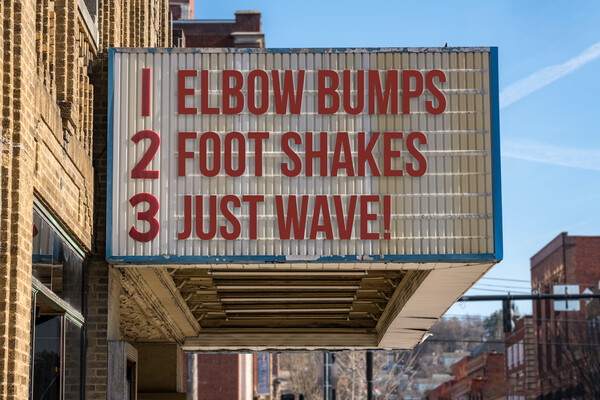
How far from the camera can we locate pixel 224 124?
12.2 m

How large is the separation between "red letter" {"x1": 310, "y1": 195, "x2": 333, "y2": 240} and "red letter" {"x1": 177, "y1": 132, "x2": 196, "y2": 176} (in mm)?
1506

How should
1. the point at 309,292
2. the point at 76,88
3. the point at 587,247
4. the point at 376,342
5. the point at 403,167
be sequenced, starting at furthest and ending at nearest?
the point at 587,247
the point at 376,342
the point at 309,292
the point at 403,167
the point at 76,88

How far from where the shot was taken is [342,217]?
1212cm

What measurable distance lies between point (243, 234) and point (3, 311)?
3.94 meters

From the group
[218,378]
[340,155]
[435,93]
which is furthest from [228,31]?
[340,155]

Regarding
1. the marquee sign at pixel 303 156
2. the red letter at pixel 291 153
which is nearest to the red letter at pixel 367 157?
the marquee sign at pixel 303 156

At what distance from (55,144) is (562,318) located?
218 feet

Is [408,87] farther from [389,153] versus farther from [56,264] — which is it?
[56,264]

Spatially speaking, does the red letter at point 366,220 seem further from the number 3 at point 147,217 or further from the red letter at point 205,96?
the number 3 at point 147,217

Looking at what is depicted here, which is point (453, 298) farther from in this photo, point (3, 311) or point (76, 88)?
point (3, 311)

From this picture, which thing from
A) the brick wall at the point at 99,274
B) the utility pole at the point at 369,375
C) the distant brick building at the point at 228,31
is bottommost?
the utility pole at the point at 369,375

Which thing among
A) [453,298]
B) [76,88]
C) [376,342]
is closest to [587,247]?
[376,342]

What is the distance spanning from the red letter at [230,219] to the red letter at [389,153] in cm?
169

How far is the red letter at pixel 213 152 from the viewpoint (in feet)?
39.6
